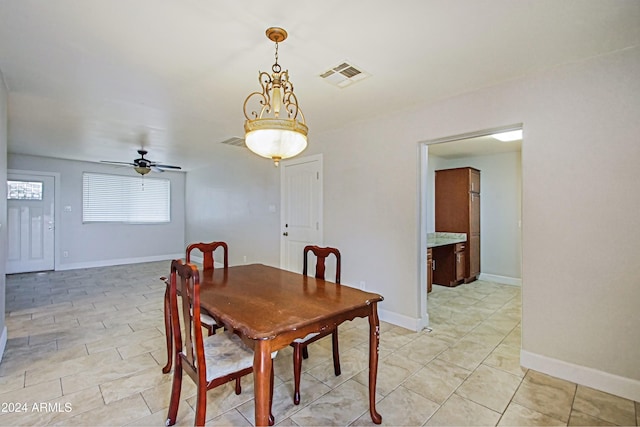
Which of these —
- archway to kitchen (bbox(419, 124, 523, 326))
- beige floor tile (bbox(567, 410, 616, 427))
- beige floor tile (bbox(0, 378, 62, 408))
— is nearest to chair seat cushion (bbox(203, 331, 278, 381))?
beige floor tile (bbox(0, 378, 62, 408))

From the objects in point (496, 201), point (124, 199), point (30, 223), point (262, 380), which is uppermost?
point (124, 199)

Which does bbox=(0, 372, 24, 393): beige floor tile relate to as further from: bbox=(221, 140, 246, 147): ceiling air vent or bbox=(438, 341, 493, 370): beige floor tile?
bbox=(221, 140, 246, 147): ceiling air vent

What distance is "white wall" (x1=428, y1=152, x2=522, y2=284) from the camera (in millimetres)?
5211

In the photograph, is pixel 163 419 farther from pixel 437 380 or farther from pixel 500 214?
pixel 500 214

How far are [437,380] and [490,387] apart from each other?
357mm

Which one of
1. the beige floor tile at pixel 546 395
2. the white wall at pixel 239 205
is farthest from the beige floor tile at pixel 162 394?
the white wall at pixel 239 205

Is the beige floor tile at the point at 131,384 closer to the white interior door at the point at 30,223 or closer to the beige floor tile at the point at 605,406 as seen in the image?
the beige floor tile at the point at 605,406

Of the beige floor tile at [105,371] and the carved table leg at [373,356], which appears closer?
the carved table leg at [373,356]

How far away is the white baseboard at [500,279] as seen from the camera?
516cm

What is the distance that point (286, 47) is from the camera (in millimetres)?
2098

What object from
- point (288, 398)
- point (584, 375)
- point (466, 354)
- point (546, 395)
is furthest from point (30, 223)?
point (584, 375)

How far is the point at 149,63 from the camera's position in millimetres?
2340

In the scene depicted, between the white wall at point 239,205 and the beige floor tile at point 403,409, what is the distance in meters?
3.32

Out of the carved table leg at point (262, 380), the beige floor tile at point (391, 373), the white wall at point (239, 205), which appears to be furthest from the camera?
the white wall at point (239, 205)
